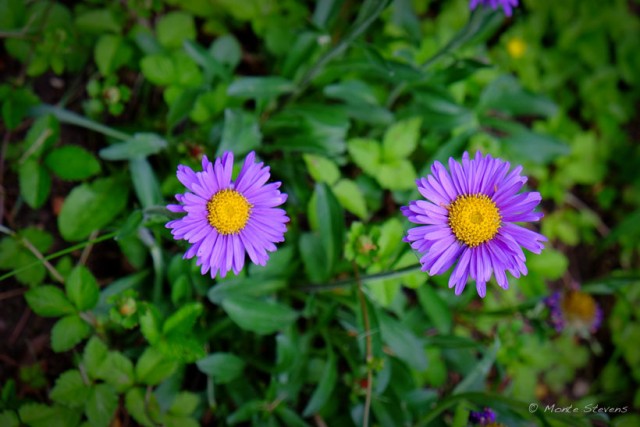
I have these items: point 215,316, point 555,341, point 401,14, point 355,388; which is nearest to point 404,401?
point 355,388

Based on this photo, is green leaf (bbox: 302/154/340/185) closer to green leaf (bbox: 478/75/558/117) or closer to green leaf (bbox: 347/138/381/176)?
green leaf (bbox: 347/138/381/176)

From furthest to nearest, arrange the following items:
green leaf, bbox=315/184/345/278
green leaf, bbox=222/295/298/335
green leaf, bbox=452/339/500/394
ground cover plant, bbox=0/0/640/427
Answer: green leaf, bbox=452/339/500/394
green leaf, bbox=315/184/345/278
green leaf, bbox=222/295/298/335
ground cover plant, bbox=0/0/640/427

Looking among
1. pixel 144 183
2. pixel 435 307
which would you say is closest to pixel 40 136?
pixel 144 183

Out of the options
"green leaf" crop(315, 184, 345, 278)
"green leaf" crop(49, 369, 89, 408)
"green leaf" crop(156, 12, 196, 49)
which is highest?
"green leaf" crop(156, 12, 196, 49)

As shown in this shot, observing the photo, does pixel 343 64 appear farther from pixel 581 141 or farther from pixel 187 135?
pixel 581 141

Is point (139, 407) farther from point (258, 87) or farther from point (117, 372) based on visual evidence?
point (258, 87)

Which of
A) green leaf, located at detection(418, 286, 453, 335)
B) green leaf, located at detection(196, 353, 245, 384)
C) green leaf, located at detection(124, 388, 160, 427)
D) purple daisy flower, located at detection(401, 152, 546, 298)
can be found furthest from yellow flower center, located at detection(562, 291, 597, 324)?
green leaf, located at detection(124, 388, 160, 427)
